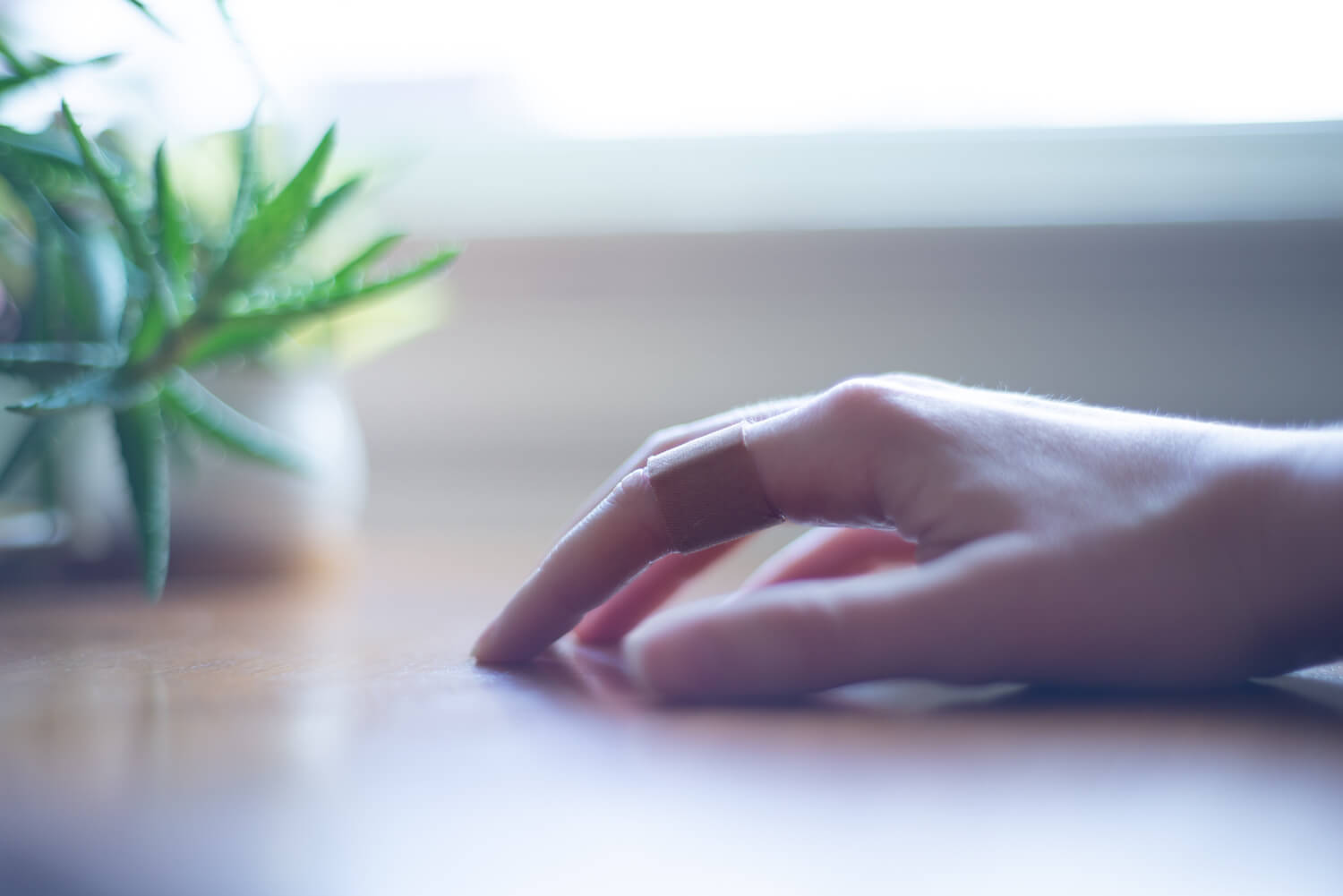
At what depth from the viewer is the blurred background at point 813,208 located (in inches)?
44.2

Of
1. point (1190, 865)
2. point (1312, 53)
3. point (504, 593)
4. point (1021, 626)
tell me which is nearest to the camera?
point (1190, 865)

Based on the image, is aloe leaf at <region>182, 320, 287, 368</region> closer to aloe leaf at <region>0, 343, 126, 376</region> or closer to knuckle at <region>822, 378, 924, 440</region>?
aloe leaf at <region>0, 343, 126, 376</region>

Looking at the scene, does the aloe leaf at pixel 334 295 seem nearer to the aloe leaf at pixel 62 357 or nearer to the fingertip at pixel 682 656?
the aloe leaf at pixel 62 357

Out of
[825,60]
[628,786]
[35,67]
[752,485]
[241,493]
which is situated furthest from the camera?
[825,60]

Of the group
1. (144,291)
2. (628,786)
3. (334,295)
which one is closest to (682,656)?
(628,786)

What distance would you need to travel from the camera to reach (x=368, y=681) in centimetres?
41

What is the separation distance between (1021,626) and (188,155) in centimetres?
74

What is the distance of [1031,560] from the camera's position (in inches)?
13.7

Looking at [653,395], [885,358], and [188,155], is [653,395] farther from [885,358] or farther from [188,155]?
[188,155]

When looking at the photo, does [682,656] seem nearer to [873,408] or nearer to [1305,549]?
[873,408]

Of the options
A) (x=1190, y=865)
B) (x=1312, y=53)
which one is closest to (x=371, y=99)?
(x=1312, y=53)

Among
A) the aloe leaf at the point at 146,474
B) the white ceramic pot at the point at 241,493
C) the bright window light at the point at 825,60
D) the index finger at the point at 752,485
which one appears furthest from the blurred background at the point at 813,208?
the index finger at the point at 752,485

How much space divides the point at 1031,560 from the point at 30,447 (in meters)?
0.63

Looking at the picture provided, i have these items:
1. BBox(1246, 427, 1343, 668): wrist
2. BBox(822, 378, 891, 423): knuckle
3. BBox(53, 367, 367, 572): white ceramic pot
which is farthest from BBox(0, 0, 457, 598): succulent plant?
BBox(1246, 427, 1343, 668): wrist
